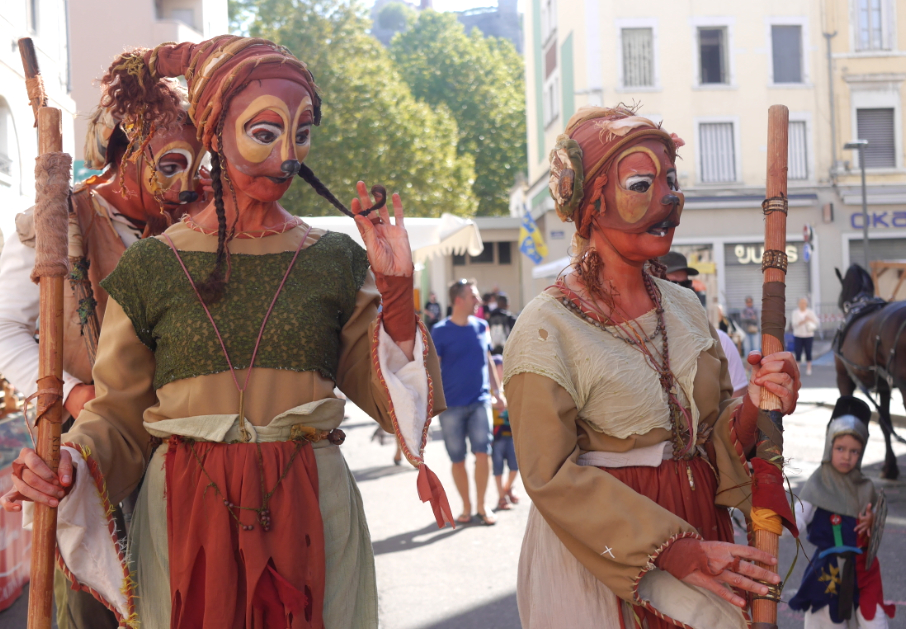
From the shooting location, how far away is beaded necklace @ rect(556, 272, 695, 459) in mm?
2623

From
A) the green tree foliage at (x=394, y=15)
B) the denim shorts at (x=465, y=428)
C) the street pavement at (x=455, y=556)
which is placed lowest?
the street pavement at (x=455, y=556)

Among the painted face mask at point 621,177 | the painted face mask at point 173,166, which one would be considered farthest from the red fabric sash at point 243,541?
the painted face mask at point 621,177

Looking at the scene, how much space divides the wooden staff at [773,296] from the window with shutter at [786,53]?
26.9 m

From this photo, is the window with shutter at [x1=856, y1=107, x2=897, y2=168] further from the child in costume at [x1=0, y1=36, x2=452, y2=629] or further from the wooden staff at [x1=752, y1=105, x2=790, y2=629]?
the child in costume at [x1=0, y1=36, x2=452, y2=629]

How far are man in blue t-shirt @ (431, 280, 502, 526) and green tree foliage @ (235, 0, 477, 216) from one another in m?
19.0

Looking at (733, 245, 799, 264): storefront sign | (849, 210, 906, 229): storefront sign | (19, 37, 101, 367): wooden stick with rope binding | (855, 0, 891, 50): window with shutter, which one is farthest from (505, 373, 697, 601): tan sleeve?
(855, 0, 891, 50): window with shutter

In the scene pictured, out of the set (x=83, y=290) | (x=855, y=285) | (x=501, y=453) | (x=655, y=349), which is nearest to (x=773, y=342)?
(x=655, y=349)

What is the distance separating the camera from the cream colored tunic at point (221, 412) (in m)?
2.45

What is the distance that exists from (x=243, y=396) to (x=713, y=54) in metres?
27.6

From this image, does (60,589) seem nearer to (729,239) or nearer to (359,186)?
(359,186)

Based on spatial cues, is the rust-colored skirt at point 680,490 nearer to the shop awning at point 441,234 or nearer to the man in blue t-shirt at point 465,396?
the man in blue t-shirt at point 465,396

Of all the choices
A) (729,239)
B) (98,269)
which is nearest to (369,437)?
(98,269)

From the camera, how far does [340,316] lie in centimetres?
264

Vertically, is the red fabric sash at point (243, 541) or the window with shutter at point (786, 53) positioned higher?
the window with shutter at point (786, 53)
